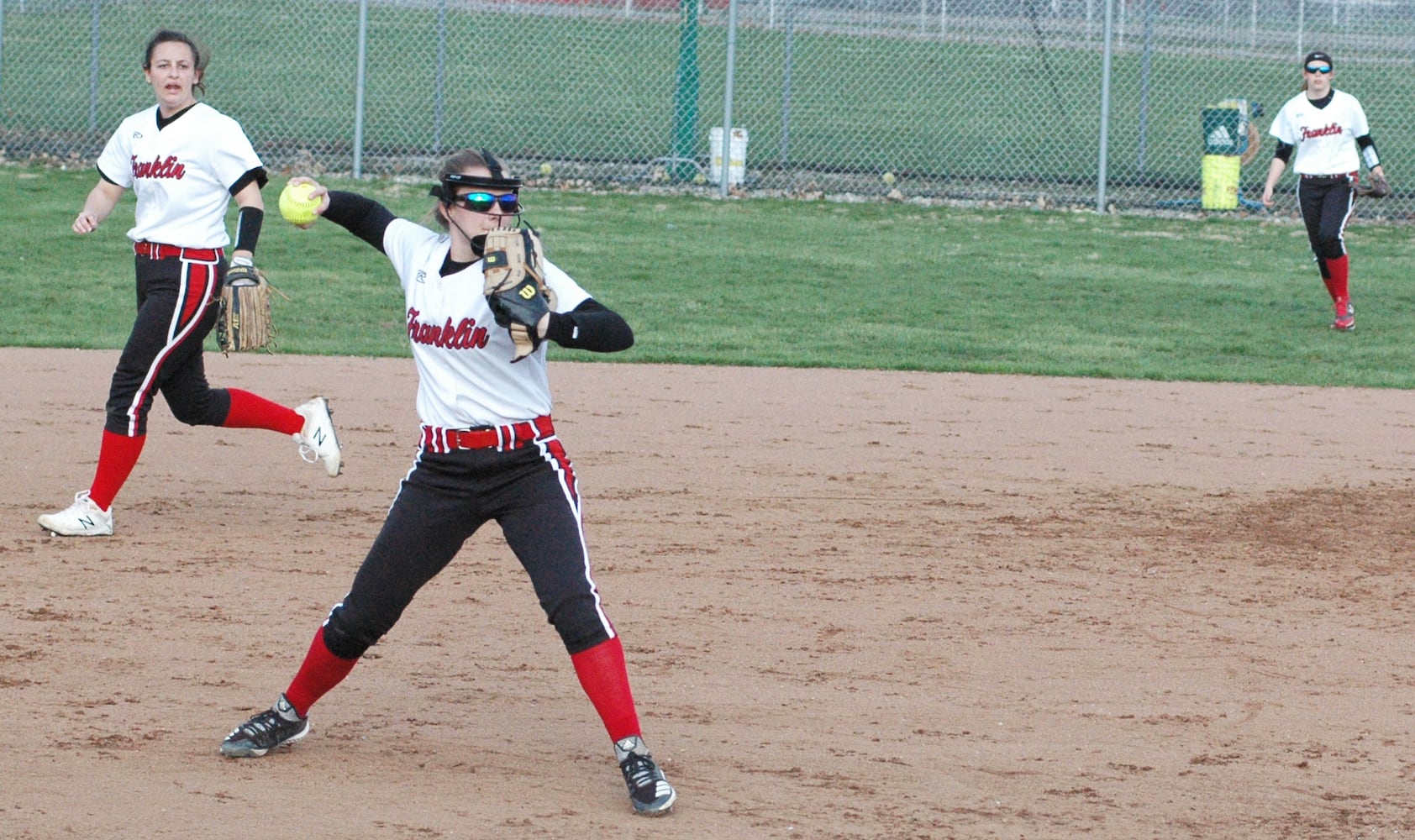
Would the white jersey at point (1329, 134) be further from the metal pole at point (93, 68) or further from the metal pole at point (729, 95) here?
the metal pole at point (93, 68)

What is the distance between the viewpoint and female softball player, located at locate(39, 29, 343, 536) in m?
6.95

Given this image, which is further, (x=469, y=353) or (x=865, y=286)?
(x=865, y=286)

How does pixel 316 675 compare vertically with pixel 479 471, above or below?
below

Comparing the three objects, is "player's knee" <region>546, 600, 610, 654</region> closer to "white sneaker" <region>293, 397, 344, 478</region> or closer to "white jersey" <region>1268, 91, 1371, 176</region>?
"white sneaker" <region>293, 397, 344, 478</region>

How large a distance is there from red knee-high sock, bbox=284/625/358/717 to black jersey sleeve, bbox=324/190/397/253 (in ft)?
3.73

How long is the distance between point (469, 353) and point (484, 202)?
0.41m

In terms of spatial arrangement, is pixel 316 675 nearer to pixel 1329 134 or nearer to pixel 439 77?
pixel 1329 134

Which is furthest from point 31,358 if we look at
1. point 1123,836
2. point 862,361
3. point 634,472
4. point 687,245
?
point 1123,836

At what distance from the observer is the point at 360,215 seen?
16.3ft

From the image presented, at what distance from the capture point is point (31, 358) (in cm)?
1113

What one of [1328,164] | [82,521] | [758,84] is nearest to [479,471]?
[82,521]

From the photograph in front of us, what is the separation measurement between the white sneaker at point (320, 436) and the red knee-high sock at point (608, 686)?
131 inches

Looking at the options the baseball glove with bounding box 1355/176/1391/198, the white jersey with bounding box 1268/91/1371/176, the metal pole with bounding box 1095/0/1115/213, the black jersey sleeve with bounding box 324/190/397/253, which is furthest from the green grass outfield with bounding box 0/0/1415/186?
the black jersey sleeve with bounding box 324/190/397/253

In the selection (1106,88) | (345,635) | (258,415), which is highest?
(1106,88)
